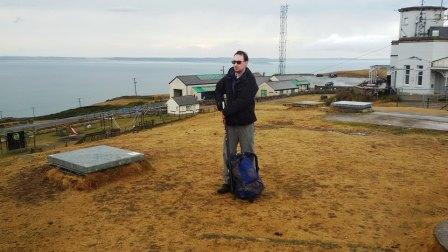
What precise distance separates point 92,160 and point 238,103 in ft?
9.68

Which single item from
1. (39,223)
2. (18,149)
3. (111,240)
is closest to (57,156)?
(39,223)

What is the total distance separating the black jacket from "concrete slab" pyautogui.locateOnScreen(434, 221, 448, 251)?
9.37 feet

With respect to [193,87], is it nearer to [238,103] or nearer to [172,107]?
[172,107]

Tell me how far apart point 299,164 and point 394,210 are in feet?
8.71

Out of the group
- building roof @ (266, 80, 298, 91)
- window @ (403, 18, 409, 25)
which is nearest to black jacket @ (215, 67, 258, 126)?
window @ (403, 18, 409, 25)

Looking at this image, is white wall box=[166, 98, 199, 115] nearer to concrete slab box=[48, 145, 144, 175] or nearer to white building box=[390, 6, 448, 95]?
white building box=[390, 6, 448, 95]

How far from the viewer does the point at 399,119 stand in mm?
14523

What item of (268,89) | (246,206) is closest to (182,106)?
(268,89)

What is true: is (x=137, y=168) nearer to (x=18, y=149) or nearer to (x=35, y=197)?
(x=35, y=197)

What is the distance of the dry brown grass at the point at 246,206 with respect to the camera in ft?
15.1

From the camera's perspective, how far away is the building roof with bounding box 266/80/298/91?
186 ft

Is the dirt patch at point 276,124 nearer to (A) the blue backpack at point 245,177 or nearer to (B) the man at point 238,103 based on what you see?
(B) the man at point 238,103

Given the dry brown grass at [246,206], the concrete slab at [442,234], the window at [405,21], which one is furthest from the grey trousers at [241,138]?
the window at [405,21]

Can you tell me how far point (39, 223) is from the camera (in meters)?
5.22
